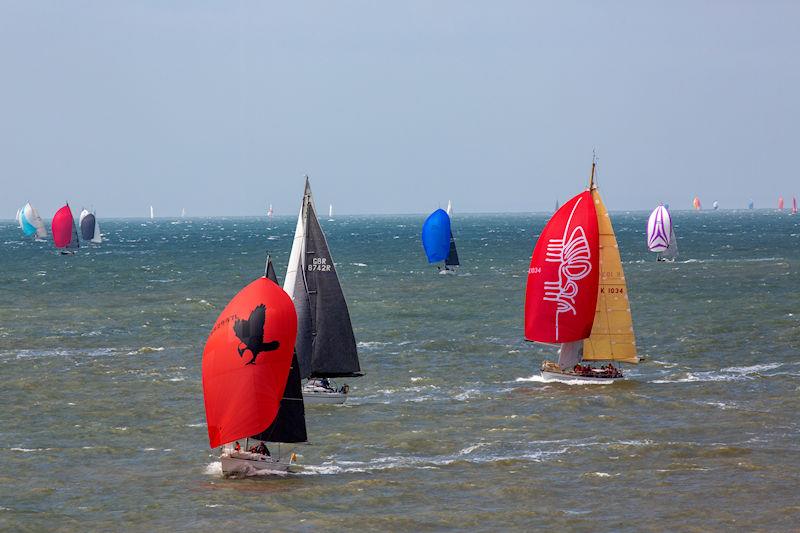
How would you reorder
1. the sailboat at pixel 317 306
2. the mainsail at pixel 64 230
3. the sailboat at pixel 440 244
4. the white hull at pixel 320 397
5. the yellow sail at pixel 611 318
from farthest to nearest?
the mainsail at pixel 64 230 < the sailboat at pixel 440 244 < the yellow sail at pixel 611 318 < the white hull at pixel 320 397 < the sailboat at pixel 317 306

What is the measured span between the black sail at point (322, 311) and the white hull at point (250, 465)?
1008 cm

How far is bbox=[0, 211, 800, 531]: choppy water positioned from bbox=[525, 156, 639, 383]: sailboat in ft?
6.71

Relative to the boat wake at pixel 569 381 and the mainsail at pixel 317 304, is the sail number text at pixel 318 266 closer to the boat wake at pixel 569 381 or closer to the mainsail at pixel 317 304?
the mainsail at pixel 317 304

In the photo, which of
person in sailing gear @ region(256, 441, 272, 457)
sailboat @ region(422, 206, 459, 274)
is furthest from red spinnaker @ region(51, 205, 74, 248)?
person in sailing gear @ region(256, 441, 272, 457)

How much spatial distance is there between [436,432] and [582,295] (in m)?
13.4

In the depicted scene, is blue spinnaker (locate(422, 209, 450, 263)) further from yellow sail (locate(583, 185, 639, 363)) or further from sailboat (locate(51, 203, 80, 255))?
yellow sail (locate(583, 185, 639, 363))

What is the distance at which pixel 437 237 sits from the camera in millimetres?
131875

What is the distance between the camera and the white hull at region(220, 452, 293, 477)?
128ft

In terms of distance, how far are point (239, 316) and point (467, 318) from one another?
4893 cm

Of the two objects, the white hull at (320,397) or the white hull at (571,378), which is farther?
the white hull at (571,378)

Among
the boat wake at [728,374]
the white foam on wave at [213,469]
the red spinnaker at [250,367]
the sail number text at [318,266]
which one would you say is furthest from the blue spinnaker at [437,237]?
the red spinnaker at [250,367]

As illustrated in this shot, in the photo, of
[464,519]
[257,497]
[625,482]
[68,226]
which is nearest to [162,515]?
[257,497]

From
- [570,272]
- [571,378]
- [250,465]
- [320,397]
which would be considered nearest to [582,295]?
[570,272]

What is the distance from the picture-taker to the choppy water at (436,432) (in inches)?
1414
